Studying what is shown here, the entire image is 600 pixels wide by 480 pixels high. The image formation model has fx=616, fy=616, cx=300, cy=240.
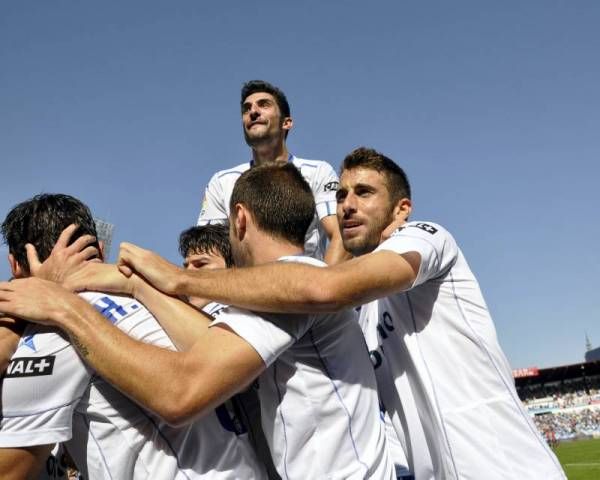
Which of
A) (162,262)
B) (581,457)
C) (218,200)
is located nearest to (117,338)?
(162,262)

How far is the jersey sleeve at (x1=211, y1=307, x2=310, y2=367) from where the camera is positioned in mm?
2555

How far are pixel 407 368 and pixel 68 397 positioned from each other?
6.09ft

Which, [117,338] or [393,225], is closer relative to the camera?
[117,338]

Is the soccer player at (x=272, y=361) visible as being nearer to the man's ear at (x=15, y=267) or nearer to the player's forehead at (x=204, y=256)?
the man's ear at (x=15, y=267)

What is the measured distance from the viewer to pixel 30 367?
252 centimetres

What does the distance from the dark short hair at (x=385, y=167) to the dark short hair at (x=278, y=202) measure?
1192 mm

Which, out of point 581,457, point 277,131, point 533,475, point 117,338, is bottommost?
point 581,457

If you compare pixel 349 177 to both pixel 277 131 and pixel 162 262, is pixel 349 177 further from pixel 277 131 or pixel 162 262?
pixel 277 131

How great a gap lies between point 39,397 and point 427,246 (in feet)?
6.49

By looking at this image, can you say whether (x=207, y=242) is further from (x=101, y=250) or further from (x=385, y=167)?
(x=385, y=167)

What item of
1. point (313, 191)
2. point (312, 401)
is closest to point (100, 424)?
point (312, 401)

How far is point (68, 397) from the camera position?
255cm

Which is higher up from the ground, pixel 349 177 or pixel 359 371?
pixel 349 177

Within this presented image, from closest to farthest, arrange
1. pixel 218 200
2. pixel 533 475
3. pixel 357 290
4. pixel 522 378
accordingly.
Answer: pixel 357 290, pixel 533 475, pixel 218 200, pixel 522 378
